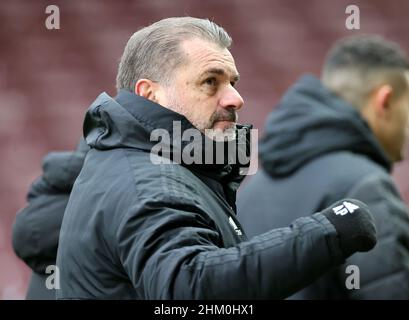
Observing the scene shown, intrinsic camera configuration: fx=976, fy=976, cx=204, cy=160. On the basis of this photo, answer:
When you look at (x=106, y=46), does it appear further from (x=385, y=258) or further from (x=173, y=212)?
(x=173, y=212)

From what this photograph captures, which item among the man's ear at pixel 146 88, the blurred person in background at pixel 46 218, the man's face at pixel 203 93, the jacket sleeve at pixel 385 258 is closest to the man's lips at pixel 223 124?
the man's face at pixel 203 93

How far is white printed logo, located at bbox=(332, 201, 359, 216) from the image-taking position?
4.94ft

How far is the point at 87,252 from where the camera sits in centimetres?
159

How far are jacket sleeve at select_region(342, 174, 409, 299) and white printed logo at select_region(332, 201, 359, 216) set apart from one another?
0.69 m

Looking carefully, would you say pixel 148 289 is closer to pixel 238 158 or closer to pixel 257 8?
pixel 238 158

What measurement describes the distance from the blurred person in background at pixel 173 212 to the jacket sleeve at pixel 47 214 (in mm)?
680

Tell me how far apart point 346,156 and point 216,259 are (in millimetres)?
976

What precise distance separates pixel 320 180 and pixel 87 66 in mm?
2547

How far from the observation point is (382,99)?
2557mm

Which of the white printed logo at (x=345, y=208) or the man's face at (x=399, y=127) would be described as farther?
the man's face at (x=399, y=127)

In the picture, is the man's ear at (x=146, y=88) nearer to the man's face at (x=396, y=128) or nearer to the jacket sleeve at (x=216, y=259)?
the jacket sleeve at (x=216, y=259)

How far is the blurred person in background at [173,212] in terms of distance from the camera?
1.45 meters
